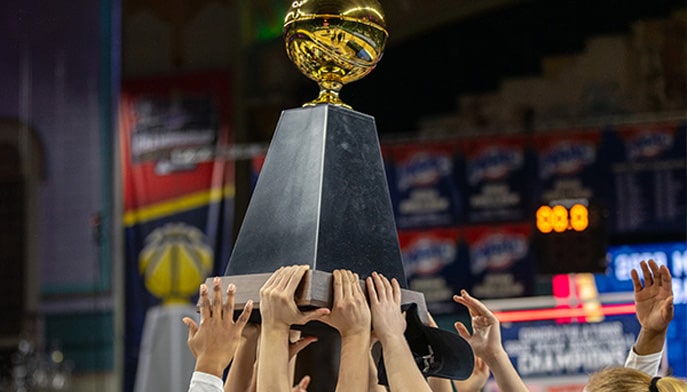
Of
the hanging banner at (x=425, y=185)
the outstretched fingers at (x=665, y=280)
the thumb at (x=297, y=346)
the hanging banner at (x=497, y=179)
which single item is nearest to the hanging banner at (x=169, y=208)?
the hanging banner at (x=425, y=185)

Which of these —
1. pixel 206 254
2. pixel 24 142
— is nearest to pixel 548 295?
pixel 206 254

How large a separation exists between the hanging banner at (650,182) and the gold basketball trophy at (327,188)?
5.75m

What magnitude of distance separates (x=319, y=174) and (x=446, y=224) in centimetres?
605

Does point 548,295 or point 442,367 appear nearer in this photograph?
point 442,367

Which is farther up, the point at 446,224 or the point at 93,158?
the point at 93,158

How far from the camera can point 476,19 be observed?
9320 mm

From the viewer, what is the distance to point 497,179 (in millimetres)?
8070

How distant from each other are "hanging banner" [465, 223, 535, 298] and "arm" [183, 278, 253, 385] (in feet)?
19.9

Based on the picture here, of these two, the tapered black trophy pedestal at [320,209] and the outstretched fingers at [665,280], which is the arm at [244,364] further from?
the outstretched fingers at [665,280]

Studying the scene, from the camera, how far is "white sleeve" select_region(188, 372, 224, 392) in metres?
1.86

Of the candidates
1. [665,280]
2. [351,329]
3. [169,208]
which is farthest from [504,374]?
[169,208]

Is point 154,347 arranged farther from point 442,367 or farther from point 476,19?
point 442,367

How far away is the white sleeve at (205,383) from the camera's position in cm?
186

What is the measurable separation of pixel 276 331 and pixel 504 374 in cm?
63
